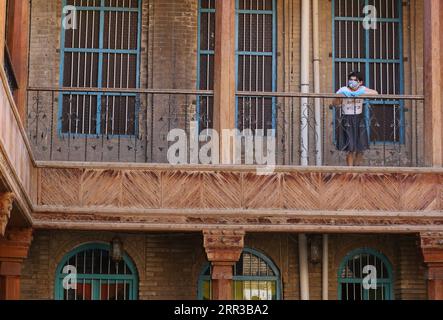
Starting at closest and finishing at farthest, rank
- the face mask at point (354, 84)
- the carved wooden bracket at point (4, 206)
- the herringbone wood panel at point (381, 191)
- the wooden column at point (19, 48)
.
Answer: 1. the carved wooden bracket at point (4, 206)
2. the wooden column at point (19, 48)
3. the herringbone wood panel at point (381, 191)
4. the face mask at point (354, 84)

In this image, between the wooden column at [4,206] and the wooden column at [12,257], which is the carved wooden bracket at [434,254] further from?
the wooden column at [4,206]

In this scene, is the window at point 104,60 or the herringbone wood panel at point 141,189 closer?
the herringbone wood panel at point 141,189

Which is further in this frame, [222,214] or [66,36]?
[66,36]

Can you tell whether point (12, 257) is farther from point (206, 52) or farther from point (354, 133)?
point (354, 133)

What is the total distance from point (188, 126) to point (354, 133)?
2.50 metres

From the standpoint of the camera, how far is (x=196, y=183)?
16109 millimetres

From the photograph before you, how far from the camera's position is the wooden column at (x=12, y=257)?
16.0 metres

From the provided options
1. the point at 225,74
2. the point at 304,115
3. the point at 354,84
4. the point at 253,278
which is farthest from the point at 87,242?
the point at 354,84

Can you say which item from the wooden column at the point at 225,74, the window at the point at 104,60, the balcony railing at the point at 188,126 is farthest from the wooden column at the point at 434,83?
the window at the point at 104,60

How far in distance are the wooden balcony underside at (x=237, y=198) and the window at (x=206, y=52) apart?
8.07 feet

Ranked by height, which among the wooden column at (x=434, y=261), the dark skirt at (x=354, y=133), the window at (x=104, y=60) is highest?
the window at (x=104, y=60)

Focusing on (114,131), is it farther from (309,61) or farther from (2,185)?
(2,185)

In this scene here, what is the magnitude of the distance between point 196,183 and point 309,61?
3488 millimetres
